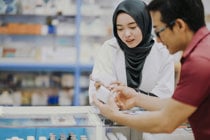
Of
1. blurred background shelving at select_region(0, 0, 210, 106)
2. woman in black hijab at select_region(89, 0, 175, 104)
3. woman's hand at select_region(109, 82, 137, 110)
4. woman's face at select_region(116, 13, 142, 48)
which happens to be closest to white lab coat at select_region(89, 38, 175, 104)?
woman in black hijab at select_region(89, 0, 175, 104)

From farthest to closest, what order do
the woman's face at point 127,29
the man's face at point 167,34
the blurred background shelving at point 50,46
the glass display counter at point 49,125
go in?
the blurred background shelving at point 50,46 → the woman's face at point 127,29 → the glass display counter at point 49,125 → the man's face at point 167,34

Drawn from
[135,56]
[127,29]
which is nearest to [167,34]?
[127,29]

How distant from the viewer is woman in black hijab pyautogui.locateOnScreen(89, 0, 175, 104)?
2.71 meters

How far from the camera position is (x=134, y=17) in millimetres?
2725

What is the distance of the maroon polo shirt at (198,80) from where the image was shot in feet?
4.57

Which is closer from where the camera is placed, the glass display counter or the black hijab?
the glass display counter

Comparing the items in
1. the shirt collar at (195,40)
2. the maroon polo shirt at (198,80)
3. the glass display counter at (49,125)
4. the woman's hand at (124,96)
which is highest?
the shirt collar at (195,40)

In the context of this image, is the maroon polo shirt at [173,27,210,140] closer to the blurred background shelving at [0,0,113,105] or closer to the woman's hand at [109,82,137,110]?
the woman's hand at [109,82,137,110]

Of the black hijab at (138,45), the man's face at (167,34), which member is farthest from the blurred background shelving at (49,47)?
the man's face at (167,34)

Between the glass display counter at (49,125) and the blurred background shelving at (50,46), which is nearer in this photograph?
the glass display counter at (49,125)

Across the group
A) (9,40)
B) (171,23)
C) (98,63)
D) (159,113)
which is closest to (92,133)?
(159,113)

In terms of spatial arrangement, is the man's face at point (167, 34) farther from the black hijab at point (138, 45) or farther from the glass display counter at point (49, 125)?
the black hijab at point (138, 45)

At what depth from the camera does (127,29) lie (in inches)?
107

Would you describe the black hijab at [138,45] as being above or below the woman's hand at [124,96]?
above
